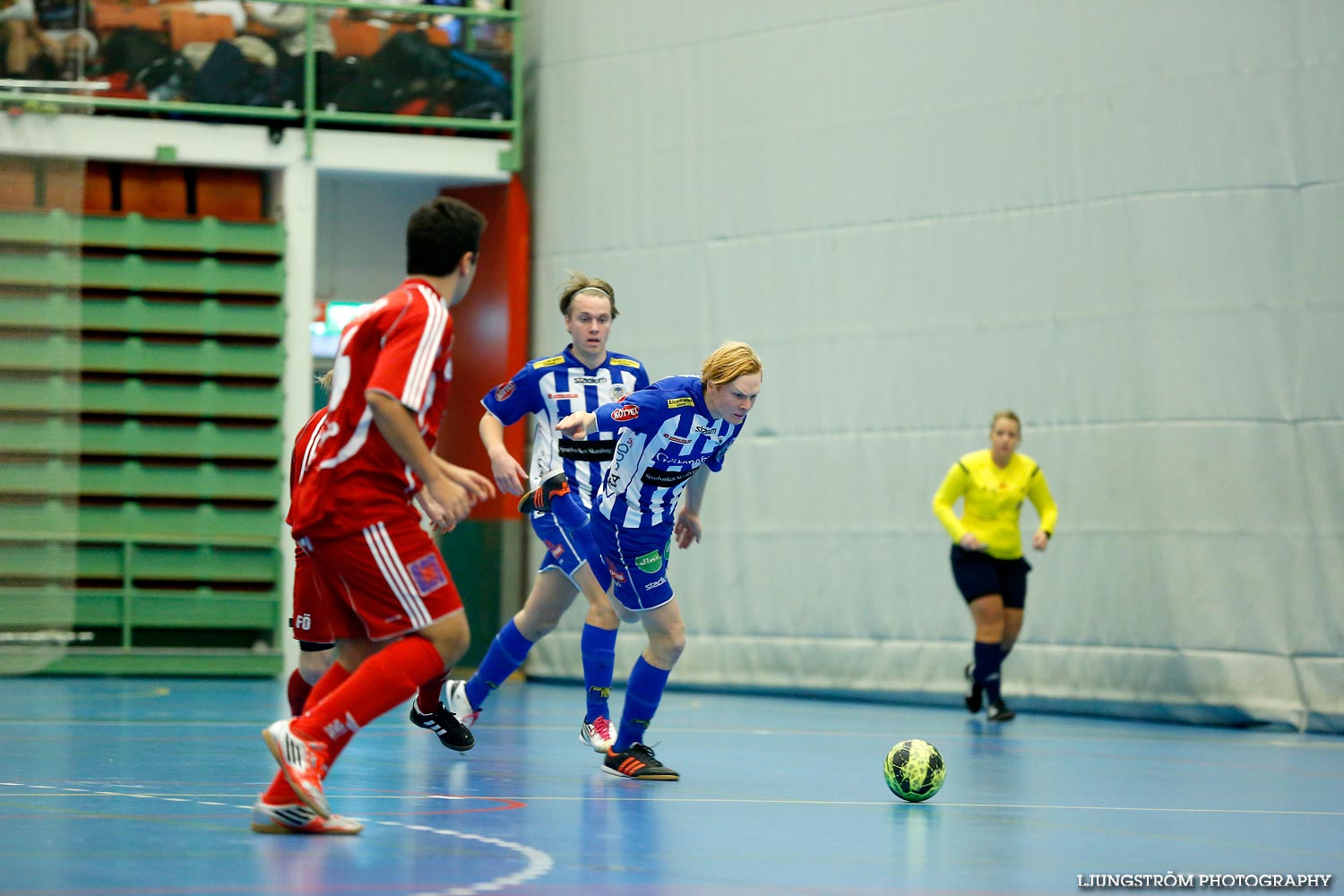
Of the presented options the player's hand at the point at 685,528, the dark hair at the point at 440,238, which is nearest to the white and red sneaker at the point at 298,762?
the dark hair at the point at 440,238

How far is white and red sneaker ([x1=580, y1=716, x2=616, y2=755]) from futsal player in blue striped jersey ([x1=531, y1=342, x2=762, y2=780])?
0.63 metres

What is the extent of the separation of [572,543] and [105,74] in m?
8.30

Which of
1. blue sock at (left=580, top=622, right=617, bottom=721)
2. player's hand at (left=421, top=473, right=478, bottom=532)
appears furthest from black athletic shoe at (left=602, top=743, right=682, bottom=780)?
player's hand at (left=421, top=473, right=478, bottom=532)

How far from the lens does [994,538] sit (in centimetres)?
1140

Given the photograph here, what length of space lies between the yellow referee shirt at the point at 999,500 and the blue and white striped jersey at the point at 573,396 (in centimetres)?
366

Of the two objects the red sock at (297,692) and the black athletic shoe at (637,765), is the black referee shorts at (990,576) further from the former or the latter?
the red sock at (297,692)

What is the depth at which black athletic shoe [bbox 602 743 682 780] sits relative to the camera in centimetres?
700

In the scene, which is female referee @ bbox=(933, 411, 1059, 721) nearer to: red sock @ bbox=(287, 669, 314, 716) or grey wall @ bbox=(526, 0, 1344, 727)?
grey wall @ bbox=(526, 0, 1344, 727)

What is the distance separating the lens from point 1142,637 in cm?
1158

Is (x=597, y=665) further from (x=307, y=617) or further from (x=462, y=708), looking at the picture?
(x=307, y=617)

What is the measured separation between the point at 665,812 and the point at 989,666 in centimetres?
574

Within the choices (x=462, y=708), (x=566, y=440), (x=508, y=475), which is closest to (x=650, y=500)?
(x=508, y=475)

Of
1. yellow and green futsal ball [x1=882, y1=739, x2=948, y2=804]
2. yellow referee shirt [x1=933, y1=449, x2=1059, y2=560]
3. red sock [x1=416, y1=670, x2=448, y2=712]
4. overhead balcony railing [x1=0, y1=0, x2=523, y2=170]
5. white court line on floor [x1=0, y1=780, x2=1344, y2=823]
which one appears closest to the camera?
white court line on floor [x1=0, y1=780, x2=1344, y2=823]

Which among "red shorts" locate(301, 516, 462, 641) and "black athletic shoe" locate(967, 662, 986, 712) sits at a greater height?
"red shorts" locate(301, 516, 462, 641)
